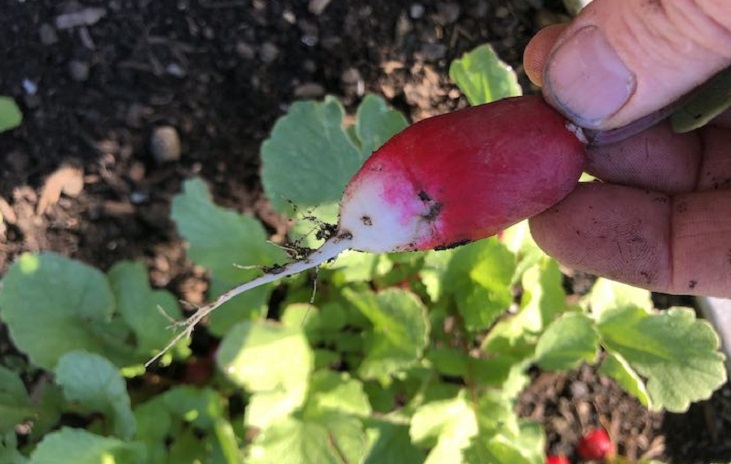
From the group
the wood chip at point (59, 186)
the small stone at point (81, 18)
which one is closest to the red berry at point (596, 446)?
the wood chip at point (59, 186)

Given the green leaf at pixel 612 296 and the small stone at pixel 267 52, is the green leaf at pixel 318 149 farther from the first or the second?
the green leaf at pixel 612 296

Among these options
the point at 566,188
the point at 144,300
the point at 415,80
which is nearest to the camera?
the point at 566,188

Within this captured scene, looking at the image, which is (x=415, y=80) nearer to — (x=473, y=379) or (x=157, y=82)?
(x=157, y=82)

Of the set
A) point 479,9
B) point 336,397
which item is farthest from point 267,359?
point 479,9

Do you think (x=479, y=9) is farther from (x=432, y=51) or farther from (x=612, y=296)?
(x=612, y=296)

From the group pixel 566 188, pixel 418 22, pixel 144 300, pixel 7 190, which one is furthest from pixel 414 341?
pixel 7 190
